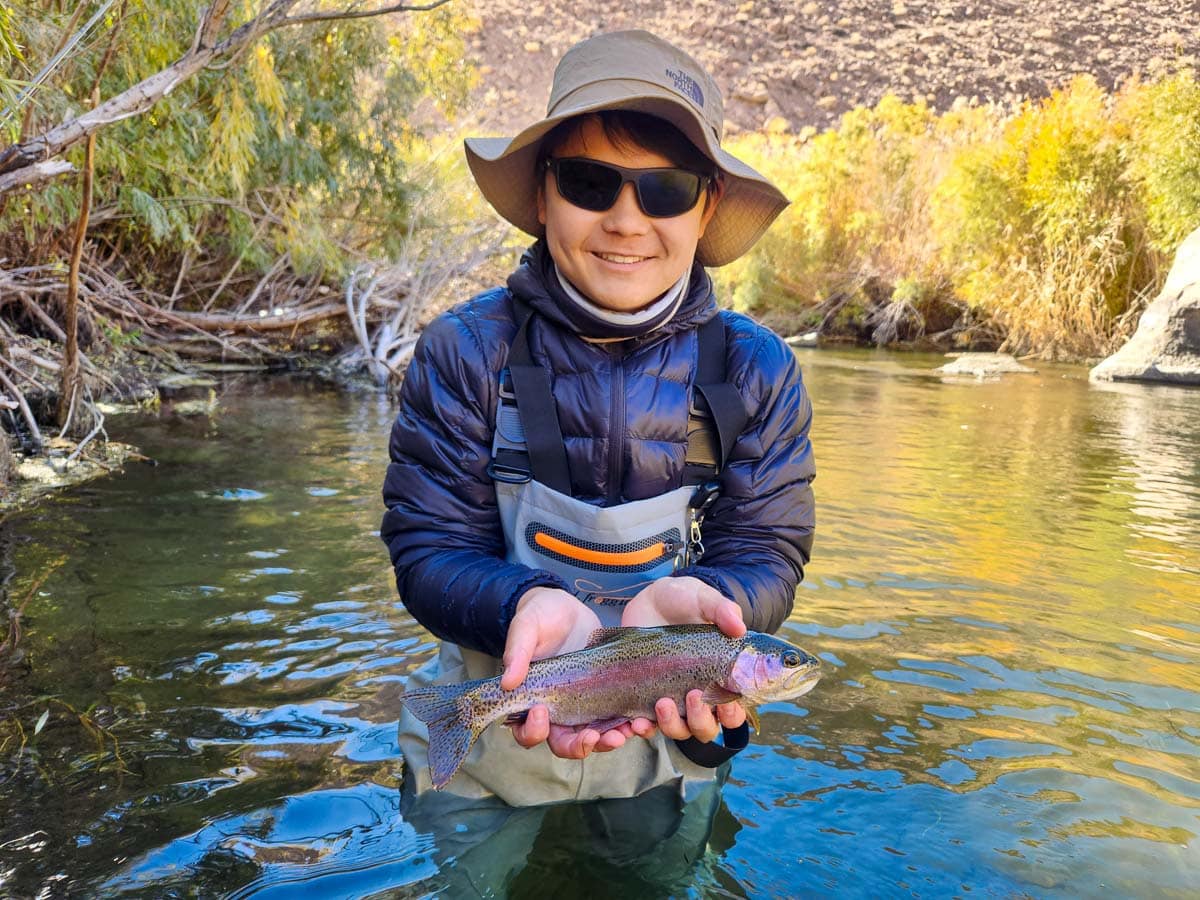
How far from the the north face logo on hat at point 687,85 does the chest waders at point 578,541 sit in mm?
688

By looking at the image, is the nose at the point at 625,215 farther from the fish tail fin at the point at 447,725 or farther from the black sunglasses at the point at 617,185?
the fish tail fin at the point at 447,725

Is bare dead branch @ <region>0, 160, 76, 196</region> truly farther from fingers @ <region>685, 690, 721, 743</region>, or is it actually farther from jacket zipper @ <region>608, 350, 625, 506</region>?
fingers @ <region>685, 690, 721, 743</region>

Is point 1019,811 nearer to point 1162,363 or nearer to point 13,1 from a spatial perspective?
point 13,1

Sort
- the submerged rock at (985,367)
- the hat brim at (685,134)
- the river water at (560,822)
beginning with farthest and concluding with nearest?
1. the submerged rock at (985,367)
2. the river water at (560,822)
3. the hat brim at (685,134)

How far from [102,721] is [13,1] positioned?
5.21m

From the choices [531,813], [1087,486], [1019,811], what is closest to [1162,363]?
[1087,486]

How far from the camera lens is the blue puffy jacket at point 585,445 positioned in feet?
9.05

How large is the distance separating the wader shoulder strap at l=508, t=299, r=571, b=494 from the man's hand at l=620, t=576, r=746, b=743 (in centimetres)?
39

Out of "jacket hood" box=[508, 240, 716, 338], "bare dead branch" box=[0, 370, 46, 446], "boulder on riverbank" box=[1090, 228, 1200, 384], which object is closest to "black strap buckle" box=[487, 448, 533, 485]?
"jacket hood" box=[508, 240, 716, 338]

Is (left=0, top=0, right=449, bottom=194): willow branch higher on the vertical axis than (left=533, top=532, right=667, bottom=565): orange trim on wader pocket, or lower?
higher

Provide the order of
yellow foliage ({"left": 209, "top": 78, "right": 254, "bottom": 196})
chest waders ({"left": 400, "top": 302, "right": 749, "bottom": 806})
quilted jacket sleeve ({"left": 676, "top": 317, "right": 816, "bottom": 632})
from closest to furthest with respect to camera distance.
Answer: chest waders ({"left": 400, "top": 302, "right": 749, "bottom": 806}), quilted jacket sleeve ({"left": 676, "top": 317, "right": 816, "bottom": 632}), yellow foliage ({"left": 209, "top": 78, "right": 254, "bottom": 196})

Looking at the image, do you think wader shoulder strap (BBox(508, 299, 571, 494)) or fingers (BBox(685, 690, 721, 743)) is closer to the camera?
fingers (BBox(685, 690, 721, 743))

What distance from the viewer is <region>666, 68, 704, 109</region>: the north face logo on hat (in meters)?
2.68

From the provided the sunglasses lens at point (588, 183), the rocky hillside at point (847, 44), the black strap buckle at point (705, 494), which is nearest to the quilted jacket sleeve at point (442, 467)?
the sunglasses lens at point (588, 183)
